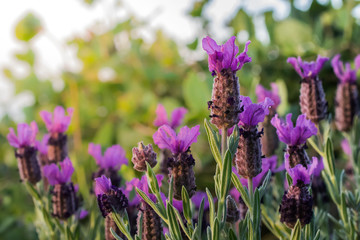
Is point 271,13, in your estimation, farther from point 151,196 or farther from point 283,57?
point 151,196

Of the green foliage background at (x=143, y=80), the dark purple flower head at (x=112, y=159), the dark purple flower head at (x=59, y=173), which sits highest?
the green foliage background at (x=143, y=80)

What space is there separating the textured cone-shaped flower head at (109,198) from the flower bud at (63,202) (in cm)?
18

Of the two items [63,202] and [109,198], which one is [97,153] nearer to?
[63,202]

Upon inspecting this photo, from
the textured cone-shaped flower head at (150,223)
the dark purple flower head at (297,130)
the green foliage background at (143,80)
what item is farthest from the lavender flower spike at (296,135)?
the green foliage background at (143,80)

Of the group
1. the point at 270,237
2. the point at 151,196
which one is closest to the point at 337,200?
the point at 151,196

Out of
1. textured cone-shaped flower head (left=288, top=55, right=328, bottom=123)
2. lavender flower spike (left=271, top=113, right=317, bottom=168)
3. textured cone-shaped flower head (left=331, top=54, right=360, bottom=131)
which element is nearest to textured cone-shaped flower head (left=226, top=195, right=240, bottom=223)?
lavender flower spike (left=271, top=113, right=317, bottom=168)

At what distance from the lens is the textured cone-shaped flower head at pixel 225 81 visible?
55 centimetres

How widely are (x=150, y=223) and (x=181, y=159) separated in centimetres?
10

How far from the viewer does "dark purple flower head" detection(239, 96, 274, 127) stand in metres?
0.56

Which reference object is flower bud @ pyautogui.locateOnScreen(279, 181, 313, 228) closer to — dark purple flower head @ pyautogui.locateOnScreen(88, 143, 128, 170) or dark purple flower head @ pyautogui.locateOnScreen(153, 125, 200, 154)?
dark purple flower head @ pyautogui.locateOnScreen(153, 125, 200, 154)

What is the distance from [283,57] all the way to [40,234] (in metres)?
1.05

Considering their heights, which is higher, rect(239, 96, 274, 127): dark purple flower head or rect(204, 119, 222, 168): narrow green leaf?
rect(239, 96, 274, 127): dark purple flower head

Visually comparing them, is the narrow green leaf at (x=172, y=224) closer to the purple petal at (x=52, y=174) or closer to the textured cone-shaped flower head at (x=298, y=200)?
the textured cone-shaped flower head at (x=298, y=200)

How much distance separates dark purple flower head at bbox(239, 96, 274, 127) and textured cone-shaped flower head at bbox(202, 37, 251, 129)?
23 mm
